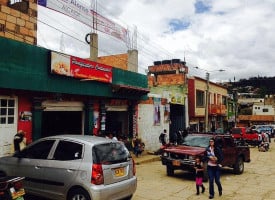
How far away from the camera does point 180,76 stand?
34750 mm

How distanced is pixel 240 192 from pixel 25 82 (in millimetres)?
8637

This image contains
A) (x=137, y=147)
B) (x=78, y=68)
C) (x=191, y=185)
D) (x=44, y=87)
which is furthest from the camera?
(x=137, y=147)

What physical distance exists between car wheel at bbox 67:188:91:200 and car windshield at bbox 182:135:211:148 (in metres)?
7.57

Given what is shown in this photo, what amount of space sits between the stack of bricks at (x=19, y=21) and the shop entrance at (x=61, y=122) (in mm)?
4609

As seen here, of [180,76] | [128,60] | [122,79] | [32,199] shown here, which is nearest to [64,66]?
[122,79]

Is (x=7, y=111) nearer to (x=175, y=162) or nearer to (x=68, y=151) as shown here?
(x=68, y=151)

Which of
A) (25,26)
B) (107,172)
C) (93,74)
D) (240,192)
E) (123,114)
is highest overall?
(25,26)

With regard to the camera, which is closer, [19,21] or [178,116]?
[19,21]

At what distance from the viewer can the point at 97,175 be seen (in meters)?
7.73

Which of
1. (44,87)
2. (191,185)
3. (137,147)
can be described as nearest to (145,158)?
(137,147)

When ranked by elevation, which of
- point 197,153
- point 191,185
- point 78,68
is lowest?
point 191,185

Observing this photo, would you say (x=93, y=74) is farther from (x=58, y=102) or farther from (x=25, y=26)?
(x=25, y=26)

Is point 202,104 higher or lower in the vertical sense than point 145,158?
higher

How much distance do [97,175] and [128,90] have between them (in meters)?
12.6
